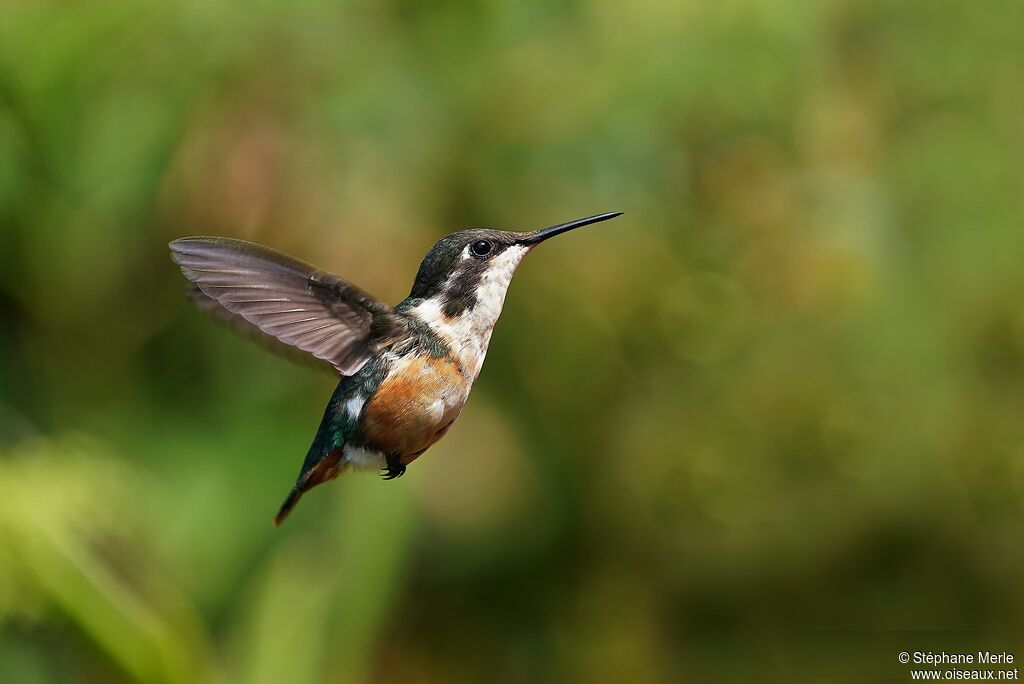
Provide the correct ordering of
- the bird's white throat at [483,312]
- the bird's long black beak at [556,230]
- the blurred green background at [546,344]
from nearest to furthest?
the bird's long black beak at [556,230] < the bird's white throat at [483,312] < the blurred green background at [546,344]

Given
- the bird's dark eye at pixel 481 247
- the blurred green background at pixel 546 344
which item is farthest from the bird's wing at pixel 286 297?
the blurred green background at pixel 546 344

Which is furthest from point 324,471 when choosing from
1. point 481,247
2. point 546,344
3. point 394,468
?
point 546,344

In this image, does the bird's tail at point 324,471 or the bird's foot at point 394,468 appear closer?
the bird's foot at point 394,468

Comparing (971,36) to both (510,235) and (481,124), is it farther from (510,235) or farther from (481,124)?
(510,235)

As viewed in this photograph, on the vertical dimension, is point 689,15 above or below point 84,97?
below

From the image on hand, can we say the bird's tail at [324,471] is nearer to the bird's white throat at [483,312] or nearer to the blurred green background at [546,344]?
the bird's white throat at [483,312]

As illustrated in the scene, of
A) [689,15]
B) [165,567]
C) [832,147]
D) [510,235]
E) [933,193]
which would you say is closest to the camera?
[510,235]

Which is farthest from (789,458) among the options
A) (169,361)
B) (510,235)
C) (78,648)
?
(510,235)

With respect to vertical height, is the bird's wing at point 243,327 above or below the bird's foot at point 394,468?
above
